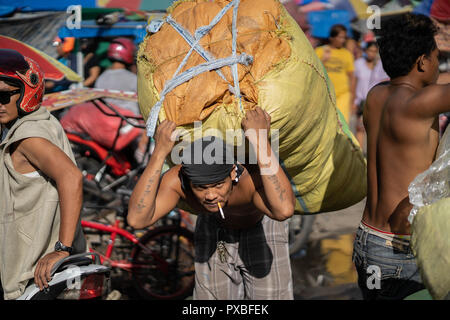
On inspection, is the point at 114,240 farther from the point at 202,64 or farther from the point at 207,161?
the point at 202,64

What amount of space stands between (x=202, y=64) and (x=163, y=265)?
7.77 feet

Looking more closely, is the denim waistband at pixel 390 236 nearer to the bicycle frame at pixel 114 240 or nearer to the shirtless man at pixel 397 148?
the shirtless man at pixel 397 148

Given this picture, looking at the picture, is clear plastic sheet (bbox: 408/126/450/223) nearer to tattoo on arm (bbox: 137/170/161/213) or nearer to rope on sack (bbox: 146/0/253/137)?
rope on sack (bbox: 146/0/253/137)

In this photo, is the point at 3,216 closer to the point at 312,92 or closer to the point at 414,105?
the point at 312,92

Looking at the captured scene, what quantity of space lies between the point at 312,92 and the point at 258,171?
0.45 meters

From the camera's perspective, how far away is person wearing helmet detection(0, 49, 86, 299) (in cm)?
255

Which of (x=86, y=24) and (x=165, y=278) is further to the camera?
(x=86, y=24)

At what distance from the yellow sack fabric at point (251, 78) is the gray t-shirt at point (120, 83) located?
2685mm

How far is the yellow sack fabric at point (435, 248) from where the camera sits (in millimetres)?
1645

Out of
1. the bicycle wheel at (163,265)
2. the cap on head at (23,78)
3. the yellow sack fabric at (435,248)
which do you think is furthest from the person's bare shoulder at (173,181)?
the bicycle wheel at (163,265)

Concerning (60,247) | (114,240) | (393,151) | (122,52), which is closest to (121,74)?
(122,52)

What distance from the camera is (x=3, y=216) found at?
262cm
